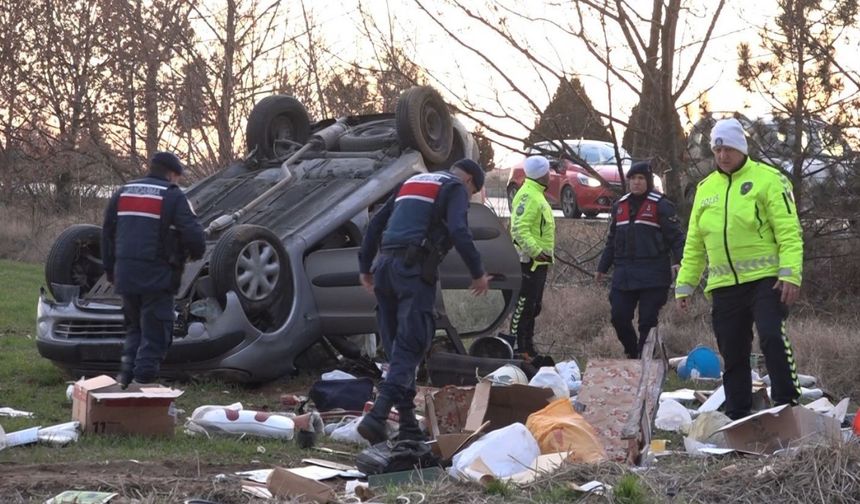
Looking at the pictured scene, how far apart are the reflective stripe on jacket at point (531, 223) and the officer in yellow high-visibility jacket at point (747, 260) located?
326cm

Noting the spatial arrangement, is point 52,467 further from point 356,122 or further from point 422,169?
point 356,122

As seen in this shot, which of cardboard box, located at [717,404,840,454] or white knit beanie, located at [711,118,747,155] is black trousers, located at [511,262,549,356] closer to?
white knit beanie, located at [711,118,747,155]

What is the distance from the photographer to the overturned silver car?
8.80 m

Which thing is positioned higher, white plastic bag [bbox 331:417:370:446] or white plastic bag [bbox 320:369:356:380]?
white plastic bag [bbox 320:369:356:380]

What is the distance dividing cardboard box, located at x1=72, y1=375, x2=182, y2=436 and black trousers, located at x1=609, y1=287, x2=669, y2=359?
3686mm

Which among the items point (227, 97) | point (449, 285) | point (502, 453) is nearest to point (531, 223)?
point (449, 285)

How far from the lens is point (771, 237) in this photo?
7066mm

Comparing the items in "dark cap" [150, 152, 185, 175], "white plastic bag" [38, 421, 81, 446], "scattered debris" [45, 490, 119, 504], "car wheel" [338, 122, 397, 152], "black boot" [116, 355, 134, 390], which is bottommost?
"scattered debris" [45, 490, 119, 504]

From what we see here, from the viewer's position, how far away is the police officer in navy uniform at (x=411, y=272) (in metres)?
6.74

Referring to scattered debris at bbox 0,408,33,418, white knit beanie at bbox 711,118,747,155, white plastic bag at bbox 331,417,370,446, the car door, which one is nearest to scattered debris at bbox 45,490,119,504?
white plastic bag at bbox 331,417,370,446

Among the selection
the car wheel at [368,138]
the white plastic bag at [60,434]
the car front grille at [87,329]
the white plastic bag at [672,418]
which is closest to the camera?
the white plastic bag at [60,434]

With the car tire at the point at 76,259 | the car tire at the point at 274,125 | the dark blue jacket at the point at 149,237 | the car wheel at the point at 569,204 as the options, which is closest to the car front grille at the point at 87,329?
the car tire at the point at 76,259

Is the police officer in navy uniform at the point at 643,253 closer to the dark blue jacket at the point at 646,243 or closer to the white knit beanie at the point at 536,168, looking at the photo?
the dark blue jacket at the point at 646,243

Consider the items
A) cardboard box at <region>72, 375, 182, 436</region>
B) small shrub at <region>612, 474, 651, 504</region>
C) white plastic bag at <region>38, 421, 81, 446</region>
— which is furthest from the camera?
cardboard box at <region>72, 375, 182, 436</region>
